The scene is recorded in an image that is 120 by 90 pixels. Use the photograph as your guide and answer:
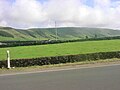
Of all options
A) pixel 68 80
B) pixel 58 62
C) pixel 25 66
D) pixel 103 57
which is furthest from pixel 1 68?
pixel 68 80

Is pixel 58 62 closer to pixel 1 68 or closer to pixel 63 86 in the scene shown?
pixel 1 68

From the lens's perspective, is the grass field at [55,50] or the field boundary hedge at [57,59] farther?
the grass field at [55,50]

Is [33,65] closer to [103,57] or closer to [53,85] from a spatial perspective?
[103,57]

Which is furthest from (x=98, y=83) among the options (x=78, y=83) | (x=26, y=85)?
(x=26, y=85)

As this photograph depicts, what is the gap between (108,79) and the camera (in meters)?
13.0

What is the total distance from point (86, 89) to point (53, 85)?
5.09 ft

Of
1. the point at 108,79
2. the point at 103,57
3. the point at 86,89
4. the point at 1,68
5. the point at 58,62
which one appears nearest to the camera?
the point at 86,89

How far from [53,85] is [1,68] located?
10.6m

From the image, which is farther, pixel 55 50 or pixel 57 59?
pixel 55 50

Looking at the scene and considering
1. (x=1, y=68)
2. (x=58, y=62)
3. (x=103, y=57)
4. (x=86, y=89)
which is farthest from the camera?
(x=103, y=57)

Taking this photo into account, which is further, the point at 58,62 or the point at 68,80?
the point at 58,62

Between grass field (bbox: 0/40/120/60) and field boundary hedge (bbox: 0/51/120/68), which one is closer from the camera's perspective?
field boundary hedge (bbox: 0/51/120/68)

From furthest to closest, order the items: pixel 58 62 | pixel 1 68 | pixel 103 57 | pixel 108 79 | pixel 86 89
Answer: pixel 103 57
pixel 58 62
pixel 1 68
pixel 108 79
pixel 86 89

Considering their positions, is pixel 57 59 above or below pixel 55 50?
below
